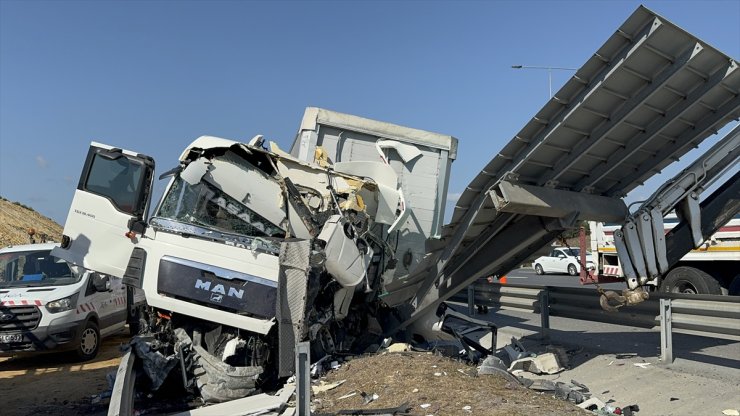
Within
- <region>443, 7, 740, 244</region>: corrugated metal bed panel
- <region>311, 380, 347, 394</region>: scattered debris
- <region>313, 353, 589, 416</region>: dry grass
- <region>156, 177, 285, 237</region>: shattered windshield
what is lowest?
<region>311, 380, 347, 394</region>: scattered debris

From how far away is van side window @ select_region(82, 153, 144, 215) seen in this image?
5887mm

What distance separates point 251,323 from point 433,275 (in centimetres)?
260

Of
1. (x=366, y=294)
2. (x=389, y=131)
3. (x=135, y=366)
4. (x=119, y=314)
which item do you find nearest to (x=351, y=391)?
(x=366, y=294)

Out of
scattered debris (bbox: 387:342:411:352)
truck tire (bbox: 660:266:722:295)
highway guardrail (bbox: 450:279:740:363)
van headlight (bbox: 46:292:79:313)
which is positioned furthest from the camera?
truck tire (bbox: 660:266:722:295)

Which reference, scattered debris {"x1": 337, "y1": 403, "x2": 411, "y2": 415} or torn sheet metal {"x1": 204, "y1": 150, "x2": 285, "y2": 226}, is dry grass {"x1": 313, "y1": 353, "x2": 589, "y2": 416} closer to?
scattered debris {"x1": 337, "y1": 403, "x2": 411, "y2": 415}

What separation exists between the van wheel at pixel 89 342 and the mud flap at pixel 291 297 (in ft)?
18.4

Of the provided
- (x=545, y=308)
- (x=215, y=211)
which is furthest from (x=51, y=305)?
(x=545, y=308)

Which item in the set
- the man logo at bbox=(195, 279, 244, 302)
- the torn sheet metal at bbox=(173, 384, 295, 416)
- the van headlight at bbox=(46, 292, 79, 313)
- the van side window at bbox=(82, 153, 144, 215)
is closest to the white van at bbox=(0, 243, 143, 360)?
the van headlight at bbox=(46, 292, 79, 313)

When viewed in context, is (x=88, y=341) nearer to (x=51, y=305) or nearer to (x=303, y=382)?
(x=51, y=305)

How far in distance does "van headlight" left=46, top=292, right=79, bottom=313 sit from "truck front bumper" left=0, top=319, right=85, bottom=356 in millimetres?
239

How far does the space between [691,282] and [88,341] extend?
11526 millimetres

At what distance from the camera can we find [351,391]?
4.98 metres

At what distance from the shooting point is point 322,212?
19.5ft

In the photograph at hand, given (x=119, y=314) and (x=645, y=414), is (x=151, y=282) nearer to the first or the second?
(x=645, y=414)
